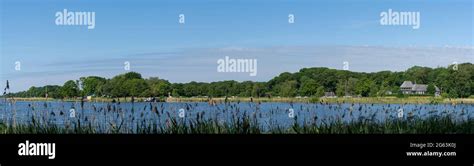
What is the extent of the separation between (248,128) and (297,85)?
103 cm

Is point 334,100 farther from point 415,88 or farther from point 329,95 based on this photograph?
point 415,88

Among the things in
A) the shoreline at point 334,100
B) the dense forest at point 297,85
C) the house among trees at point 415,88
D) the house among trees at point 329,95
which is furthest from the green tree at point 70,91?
the house among trees at point 415,88

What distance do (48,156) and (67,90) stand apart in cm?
101

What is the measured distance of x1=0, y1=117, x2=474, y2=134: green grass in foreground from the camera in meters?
11.2

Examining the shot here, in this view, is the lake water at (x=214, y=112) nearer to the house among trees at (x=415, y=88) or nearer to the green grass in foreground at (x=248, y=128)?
the green grass in foreground at (x=248, y=128)

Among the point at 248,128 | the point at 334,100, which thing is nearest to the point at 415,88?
the point at 334,100

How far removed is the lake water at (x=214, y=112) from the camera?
36.7 feet

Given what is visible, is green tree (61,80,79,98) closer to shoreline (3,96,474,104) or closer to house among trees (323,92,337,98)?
shoreline (3,96,474,104)

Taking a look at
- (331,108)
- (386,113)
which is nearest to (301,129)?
(331,108)

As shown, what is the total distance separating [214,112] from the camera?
36.9 feet

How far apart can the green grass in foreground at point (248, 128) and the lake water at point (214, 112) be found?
0.08 m

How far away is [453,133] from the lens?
10.9 meters

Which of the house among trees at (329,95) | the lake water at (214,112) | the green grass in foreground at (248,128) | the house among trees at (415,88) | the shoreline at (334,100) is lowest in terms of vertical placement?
the green grass in foreground at (248,128)

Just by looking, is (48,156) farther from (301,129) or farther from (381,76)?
(381,76)
